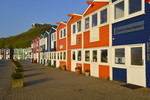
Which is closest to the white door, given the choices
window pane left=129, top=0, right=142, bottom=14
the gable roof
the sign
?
the sign

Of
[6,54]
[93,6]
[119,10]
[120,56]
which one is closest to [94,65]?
[120,56]

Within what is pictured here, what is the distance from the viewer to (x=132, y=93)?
29.6 feet

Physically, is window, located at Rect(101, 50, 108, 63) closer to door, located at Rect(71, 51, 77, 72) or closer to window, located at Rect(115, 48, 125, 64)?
window, located at Rect(115, 48, 125, 64)

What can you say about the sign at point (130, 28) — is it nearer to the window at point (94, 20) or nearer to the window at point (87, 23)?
the window at point (94, 20)

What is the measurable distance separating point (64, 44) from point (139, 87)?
15.8 m

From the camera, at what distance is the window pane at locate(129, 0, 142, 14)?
35.2ft

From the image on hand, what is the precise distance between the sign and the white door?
3.68ft

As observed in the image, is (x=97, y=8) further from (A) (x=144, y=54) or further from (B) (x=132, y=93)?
(B) (x=132, y=93)

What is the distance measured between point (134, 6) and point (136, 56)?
3.07m

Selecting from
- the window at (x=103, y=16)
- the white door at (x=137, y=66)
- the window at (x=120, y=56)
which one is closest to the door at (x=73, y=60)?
the window at (x=103, y=16)

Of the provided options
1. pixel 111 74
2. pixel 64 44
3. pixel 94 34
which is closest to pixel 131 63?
pixel 111 74

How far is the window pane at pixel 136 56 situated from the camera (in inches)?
420

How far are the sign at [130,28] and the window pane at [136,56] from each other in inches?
47.7

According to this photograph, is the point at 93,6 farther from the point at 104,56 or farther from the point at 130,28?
the point at 130,28
